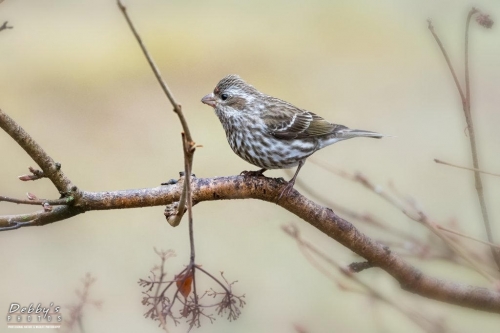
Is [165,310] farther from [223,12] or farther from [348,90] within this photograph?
[223,12]

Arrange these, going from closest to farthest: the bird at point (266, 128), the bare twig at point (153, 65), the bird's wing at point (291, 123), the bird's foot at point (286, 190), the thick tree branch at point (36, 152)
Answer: the bare twig at point (153, 65)
the thick tree branch at point (36, 152)
the bird's foot at point (286, 190)
the bird at point (266, 128)
the bird's wing at point (291, 123)

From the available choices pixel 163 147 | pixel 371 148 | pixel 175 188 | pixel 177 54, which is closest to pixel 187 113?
pixel 163 147

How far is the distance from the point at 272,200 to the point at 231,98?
1174 mm

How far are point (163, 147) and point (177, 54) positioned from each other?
170cm

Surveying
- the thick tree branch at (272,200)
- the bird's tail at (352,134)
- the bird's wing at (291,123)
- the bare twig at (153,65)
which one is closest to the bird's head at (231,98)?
the bird's wing at (291,123)

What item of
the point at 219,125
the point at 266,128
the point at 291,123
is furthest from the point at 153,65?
the point at 219,125

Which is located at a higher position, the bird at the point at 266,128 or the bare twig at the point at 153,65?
the bare twig at the point at 153,65

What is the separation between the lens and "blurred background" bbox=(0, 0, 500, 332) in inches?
268

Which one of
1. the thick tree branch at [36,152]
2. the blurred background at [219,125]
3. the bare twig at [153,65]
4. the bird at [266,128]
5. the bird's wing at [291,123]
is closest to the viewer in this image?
the bare twig at [153,65]

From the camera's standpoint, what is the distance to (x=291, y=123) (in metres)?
4.40

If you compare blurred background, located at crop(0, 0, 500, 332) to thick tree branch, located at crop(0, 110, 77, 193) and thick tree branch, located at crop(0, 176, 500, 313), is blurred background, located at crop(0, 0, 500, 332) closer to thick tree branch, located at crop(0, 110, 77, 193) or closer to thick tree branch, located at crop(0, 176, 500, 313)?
thick tree branch, located at crop(0, 176, 500, 313)

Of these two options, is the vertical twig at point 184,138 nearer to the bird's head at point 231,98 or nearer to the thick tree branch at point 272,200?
the thick tree branch at point 272,200

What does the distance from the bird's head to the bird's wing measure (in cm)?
16

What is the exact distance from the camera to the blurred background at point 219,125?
6812mm
